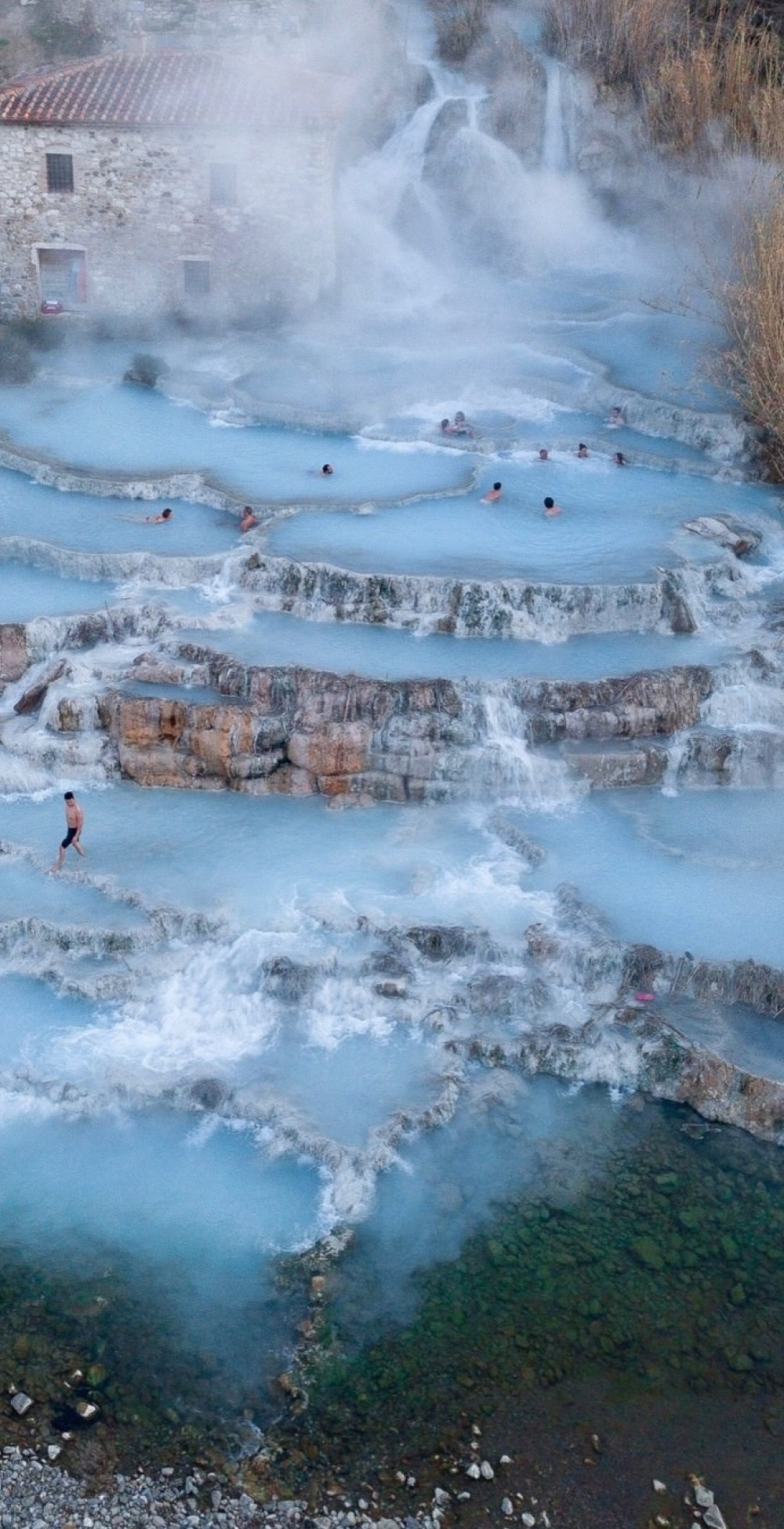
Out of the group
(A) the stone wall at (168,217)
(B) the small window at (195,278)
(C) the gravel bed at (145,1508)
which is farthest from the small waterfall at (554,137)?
(C) the gravel bed at (145,1508)

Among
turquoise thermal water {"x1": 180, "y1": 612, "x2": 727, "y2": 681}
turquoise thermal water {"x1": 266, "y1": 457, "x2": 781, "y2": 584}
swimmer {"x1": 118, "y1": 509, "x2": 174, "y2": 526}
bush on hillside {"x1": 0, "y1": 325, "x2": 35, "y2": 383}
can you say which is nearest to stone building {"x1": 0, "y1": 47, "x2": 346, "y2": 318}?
bush on hillside {"x1": 0, "y1": 325, "x2": 35, "y2": 383}

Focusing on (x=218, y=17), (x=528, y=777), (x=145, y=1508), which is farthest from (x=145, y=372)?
(x=145, y=1508)

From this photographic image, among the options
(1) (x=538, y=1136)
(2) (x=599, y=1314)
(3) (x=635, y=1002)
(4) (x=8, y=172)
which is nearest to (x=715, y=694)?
(3) (x=635, y=1002)

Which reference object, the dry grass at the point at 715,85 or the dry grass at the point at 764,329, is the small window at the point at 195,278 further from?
the dry grass at the point at 715,85

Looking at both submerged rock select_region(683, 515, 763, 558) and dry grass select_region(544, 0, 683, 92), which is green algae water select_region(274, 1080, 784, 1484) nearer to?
submerged rock select_region(683, 515, 763, 558)

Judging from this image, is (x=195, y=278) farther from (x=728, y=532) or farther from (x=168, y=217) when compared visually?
(x=728, y=532)

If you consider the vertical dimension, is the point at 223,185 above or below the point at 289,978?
above

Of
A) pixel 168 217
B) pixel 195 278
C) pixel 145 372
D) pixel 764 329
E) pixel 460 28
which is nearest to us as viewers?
pixel 764 329
